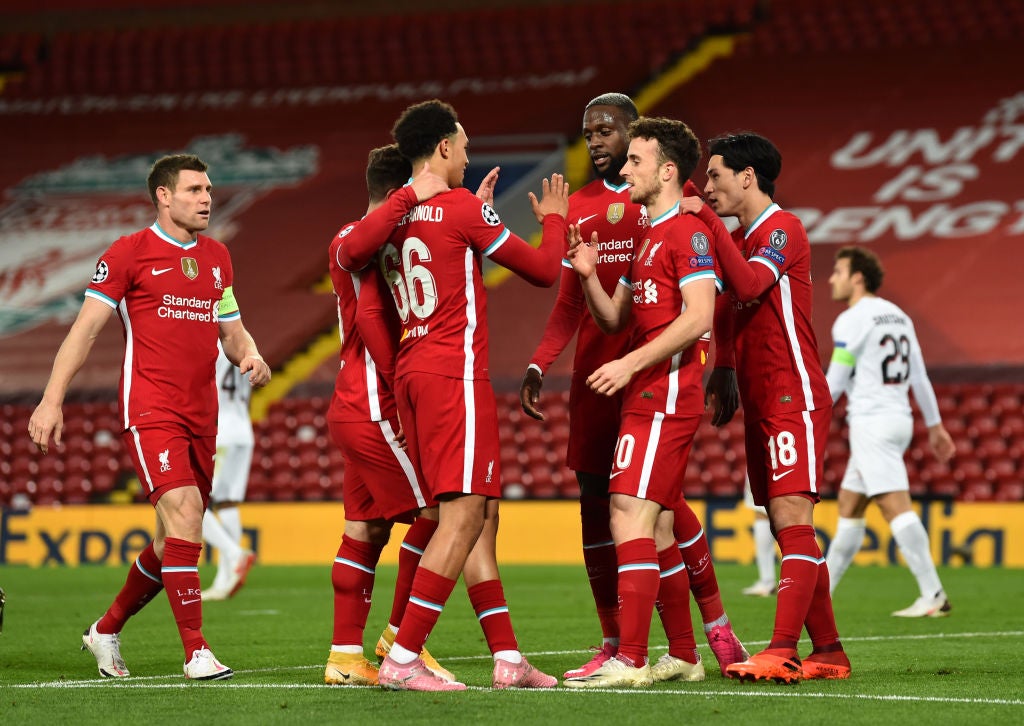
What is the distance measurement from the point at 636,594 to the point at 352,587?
123 cm

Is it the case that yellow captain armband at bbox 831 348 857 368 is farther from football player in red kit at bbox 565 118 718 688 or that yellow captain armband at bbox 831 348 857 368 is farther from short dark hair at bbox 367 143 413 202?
short dark hair at bbox 367 143 413 202

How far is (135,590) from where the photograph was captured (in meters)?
6.25

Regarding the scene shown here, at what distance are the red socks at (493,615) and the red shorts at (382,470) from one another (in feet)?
1.45

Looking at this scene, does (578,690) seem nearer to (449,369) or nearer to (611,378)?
(611,378)

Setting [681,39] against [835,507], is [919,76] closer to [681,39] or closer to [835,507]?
[681,39]

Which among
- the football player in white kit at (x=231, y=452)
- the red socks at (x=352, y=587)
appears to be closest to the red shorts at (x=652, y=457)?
the red socks at (x=352, y=587)

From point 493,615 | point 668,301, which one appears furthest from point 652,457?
point 493,615

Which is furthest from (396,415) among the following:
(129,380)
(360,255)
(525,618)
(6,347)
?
(6,347)

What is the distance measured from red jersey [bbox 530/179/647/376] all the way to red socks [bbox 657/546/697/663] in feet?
2.93

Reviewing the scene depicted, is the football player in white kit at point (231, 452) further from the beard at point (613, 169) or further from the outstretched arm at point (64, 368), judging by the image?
the beard at point (613, 169)

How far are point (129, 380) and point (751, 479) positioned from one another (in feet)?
8.66

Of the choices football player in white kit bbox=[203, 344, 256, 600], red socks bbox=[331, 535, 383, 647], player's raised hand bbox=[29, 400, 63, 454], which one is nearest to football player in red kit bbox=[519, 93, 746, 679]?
red socks bbox=[331, 535, 383, 647]

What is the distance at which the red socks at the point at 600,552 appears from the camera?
6.16 m

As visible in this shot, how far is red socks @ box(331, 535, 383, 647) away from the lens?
5.72 metres
